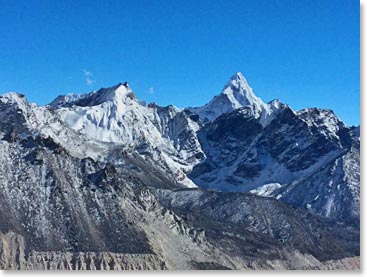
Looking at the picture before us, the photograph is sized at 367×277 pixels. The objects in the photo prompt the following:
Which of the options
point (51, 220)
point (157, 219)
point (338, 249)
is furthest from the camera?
point (338, 249)

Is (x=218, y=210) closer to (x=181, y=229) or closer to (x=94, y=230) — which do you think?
(x=181, y=229)

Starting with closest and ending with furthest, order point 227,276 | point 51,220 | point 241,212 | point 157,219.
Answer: point 227,276, point 51,220, point 157,219, point 241,212

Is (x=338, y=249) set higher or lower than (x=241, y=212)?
lower

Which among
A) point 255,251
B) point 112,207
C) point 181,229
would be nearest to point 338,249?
point 255,251

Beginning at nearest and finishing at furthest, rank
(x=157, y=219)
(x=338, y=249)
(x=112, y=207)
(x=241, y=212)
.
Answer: (x=112, y=207), (x=157, y=219), (x=338, y=249), (x=241, y=212)

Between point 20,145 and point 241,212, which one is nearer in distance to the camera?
point 20,145

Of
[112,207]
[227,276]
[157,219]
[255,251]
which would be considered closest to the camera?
[227,276]

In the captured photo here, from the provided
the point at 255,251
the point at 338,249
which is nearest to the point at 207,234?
the point at 255,251

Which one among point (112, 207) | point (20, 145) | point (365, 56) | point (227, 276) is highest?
point (20, 145)

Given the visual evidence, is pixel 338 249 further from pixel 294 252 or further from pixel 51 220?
pixel 51 220
